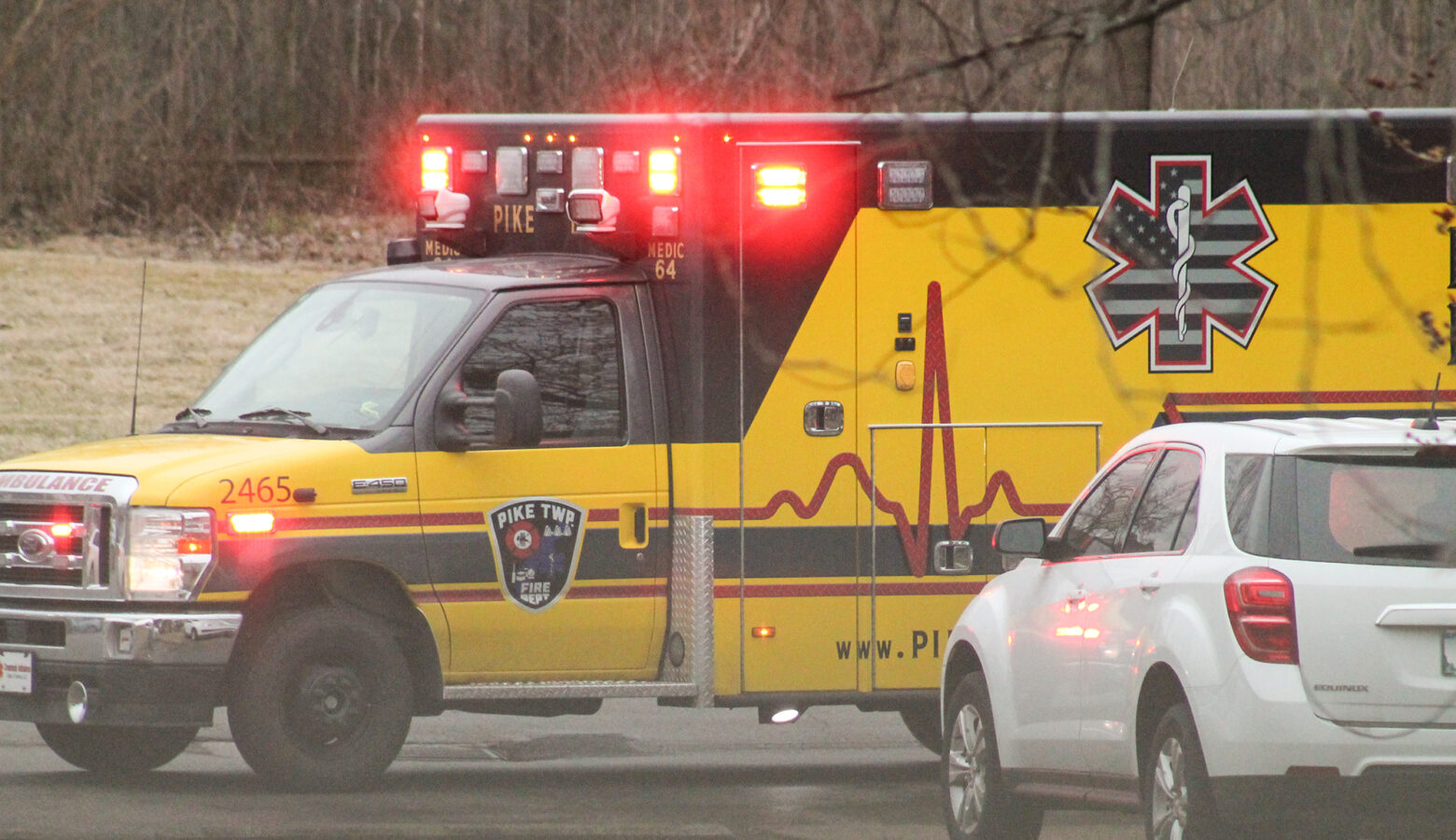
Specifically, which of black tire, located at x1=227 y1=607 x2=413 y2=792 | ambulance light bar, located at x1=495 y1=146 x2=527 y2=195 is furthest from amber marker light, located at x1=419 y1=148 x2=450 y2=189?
black tire, located at x1=227 y1=607 x2=413 y2=792

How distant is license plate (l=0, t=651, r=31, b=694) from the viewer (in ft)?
28.6

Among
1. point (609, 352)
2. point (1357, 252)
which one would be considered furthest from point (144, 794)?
point (1357, 252)

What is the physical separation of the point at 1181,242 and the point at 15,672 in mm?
5276

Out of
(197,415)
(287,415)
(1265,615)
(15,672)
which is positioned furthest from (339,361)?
(1265,615)

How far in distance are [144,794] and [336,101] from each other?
45.9 feet

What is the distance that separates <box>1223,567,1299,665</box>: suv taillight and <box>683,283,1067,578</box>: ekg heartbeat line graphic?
359 cm

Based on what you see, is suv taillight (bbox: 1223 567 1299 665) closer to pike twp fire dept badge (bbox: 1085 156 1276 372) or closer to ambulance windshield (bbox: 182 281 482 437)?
pike twp fire dept badge (bbox: 1085 156 1276 372)

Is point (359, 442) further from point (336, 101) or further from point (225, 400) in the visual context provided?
point (336, 101)

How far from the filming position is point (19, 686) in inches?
344

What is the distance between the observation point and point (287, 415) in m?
9.20

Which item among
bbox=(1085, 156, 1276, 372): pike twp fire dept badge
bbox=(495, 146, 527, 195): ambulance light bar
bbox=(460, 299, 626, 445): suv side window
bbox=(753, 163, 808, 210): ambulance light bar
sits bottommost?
bbox=(460, 299, 626, 445): suv side window

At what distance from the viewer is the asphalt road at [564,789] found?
8352 mm

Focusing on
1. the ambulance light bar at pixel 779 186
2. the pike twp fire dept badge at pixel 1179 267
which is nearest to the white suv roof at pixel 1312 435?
the pike twp fire dept badge at pixel 1179 267

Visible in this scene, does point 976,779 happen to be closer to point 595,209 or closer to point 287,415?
point 595,209
